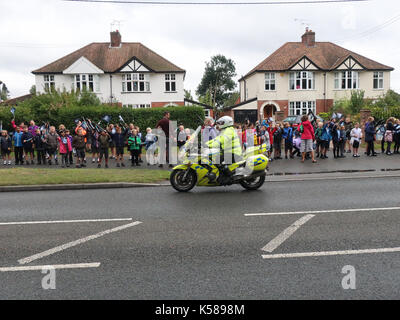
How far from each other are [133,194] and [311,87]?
3900 centimetres

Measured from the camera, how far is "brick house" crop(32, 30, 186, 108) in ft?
133

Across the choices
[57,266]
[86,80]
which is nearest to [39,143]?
[57,266]

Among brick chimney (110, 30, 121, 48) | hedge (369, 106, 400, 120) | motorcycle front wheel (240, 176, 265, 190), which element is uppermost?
brick chimney (110, 30, 121, 48)

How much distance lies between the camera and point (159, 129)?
15.8 meters

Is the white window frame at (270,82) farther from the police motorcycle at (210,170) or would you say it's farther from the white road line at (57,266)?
the white road line at (57,266)

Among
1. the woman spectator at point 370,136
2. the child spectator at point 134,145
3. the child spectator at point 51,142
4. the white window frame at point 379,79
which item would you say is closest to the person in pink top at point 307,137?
the woman spectator at point 370,136

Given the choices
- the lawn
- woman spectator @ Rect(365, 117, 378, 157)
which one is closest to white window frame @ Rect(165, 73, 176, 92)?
woman spectator @ Rect(365, 117, 378, 157)

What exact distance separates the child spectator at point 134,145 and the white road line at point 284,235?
1065cm

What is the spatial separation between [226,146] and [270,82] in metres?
37.5

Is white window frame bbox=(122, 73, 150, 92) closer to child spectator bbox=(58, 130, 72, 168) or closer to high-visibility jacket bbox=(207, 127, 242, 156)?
child spectator bbox=(58, 130, 72, 168)

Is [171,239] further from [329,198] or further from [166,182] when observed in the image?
[166,182]

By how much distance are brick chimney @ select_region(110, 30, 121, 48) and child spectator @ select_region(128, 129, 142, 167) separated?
31.0 metres

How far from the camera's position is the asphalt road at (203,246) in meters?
4.04
